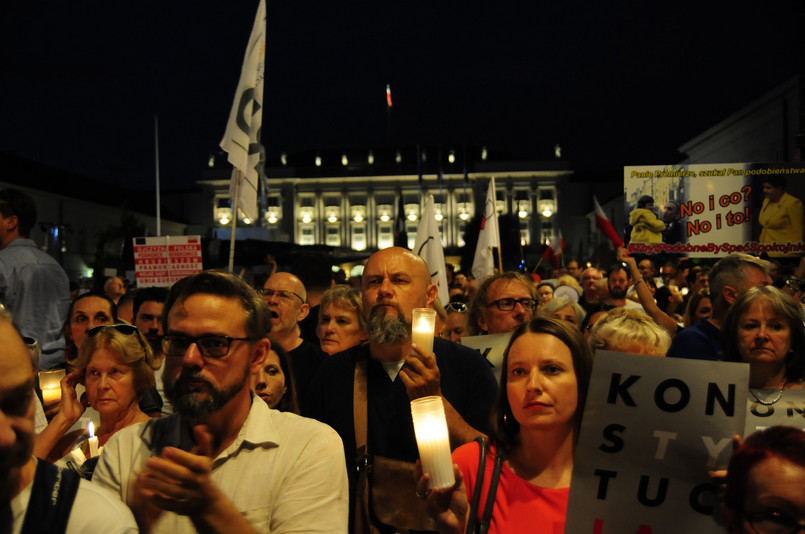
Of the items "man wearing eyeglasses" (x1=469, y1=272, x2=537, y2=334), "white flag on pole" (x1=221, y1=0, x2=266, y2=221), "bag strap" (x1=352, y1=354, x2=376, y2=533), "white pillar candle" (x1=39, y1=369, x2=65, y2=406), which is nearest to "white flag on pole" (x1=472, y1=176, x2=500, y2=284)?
"white flag on pole" (x1=221, y1=0, x2=266, y2=221)

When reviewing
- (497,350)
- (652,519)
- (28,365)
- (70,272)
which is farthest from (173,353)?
(70,272)

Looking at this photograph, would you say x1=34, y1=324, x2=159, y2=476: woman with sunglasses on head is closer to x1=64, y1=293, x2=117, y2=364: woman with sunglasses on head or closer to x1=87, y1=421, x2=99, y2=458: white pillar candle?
x1=87, y1=421, x2=99, y2=458: white pillar candle

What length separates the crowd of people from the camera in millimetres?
1901

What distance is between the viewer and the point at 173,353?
93.2 inches

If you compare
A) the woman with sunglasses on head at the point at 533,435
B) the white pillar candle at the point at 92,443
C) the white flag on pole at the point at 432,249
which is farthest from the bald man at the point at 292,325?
the white flag on pole at the point at 432,249

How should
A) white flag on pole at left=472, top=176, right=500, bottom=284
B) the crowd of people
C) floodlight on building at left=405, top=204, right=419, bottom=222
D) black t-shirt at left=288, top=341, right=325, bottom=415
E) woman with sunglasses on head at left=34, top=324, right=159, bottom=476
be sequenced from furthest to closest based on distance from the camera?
floodlight on building at left=405, top=204, right=419, bottom=222
white flag on pole at left=472, top=176, right=500, bottom=284
black t-shirt at left=288, top=341, right=325, bottom=415
woman with sunglasses on head at left=34, top=324, right=159, bottom=476
the crowd of people

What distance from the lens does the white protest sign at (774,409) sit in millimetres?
3252

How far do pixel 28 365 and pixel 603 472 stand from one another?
1.72 meters

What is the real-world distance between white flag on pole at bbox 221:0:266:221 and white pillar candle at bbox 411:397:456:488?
549 cm

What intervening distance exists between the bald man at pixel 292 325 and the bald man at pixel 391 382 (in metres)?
0.97

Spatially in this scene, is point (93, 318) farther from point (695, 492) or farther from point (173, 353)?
point (695, 492)

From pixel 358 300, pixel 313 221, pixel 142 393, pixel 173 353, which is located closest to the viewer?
pixel 173 353

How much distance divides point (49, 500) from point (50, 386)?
2.48 m

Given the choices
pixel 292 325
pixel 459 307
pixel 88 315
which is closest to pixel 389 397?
pixel 292 325
